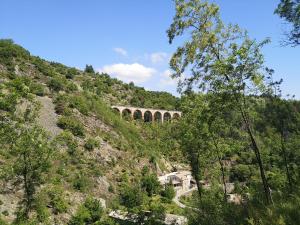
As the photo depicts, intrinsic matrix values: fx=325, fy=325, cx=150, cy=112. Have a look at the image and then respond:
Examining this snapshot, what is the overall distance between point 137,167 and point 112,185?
27.8 ft

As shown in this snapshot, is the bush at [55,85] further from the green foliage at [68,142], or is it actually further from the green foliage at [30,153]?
the green foliage at [30,153]

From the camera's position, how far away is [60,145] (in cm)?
3972

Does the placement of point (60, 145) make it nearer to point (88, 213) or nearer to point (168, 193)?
point (88, 213)

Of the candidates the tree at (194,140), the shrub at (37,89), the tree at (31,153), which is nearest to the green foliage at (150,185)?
the tree at (194,140)

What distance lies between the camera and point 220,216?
11891 millimetres

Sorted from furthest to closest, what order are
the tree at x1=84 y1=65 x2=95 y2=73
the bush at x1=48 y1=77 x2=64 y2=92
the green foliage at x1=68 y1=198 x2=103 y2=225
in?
the tree at x1=84 y1=65 x2=95 y2=73 < the bush at x1=48 y1=77 x2=64 y2=92 < the green foliage at x1=68 y1=198 x2=103 y2=225

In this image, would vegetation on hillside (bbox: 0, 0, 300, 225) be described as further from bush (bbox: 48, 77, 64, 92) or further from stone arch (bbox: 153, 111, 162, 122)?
stone arch (bbox: 153, 111, 162, 122)

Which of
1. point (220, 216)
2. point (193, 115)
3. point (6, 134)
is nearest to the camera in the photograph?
point (220, 216)

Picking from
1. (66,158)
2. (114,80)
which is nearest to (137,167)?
(66,158)

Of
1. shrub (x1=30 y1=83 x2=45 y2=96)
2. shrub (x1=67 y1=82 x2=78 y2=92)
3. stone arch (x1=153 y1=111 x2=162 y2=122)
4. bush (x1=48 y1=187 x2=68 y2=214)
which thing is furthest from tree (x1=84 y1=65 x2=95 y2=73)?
bush (x1=48 y1=187 x2=68 y2=214)

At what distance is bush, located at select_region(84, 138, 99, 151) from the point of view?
42.3m

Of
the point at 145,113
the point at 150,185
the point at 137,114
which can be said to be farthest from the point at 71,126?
the point at 145,113

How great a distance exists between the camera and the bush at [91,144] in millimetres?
42344

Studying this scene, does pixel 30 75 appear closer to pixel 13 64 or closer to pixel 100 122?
pixel 13 64
